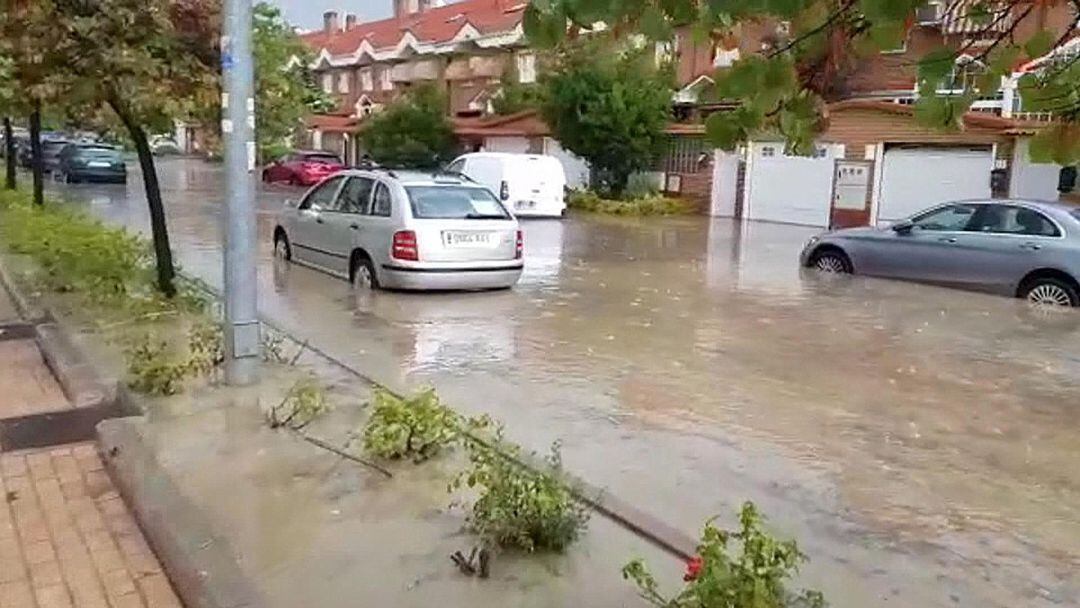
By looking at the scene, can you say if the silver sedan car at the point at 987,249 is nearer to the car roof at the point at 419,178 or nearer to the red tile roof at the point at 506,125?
the car roof at the point at 419,178

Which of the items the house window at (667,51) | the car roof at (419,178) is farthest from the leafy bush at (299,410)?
the car roof at (419,178)

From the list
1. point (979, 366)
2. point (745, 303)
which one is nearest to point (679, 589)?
point (979, 366)

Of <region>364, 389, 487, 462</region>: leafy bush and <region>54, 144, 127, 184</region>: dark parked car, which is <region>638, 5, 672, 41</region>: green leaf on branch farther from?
<region>54, 144, 127, 184</region>: dark parked car

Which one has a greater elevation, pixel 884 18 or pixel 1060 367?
pixel 884 18

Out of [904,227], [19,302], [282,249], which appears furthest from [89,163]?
[904,227]

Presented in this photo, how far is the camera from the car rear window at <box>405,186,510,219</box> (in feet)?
39.4

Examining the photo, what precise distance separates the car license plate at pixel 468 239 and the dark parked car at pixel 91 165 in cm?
2553

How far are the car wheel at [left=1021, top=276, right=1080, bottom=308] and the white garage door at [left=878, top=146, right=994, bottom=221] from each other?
33.1 feet

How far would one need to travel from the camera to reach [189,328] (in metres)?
9.12

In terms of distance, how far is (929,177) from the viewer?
77.0ft

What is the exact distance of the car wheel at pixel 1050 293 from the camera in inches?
490

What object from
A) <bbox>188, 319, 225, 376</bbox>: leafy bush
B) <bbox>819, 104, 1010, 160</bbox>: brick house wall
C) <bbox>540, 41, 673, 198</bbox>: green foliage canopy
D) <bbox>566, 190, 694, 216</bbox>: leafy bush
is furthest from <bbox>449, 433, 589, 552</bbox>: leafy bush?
<bbox>566, 190, 694, 216</bbox>: leafy bush

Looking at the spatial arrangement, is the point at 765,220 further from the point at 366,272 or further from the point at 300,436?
the point at 300,436

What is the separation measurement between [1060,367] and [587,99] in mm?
19961
